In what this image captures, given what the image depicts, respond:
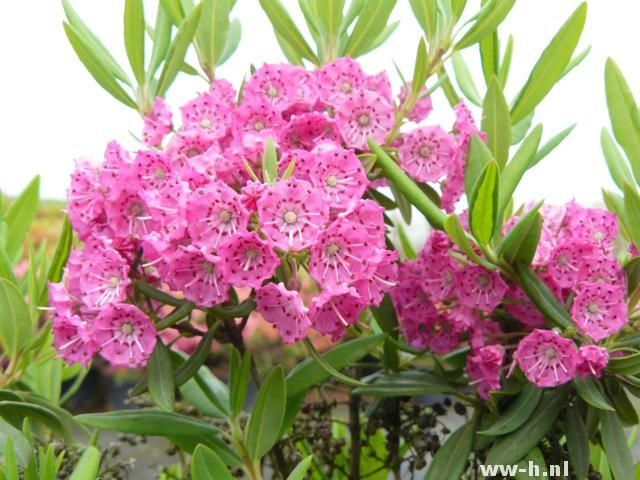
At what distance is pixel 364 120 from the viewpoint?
3.35ft

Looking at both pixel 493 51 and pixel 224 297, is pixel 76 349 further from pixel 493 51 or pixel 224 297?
pixel 493 51

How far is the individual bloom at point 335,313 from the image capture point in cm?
90

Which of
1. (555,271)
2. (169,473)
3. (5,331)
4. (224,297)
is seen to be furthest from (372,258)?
(169,473)

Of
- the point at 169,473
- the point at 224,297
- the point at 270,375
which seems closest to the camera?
the point at 224,297

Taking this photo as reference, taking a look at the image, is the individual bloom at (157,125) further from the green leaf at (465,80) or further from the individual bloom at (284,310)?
the green leaf at (465,80)

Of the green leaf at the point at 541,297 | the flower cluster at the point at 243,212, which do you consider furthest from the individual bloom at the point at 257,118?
the green leaf at the point at 541,297

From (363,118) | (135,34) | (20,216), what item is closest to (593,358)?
(363,118)

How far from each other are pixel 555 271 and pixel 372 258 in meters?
0.27

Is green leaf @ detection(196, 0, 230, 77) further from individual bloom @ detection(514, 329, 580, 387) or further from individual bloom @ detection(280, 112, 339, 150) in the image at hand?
individual bloom @ detection(514, 329, 580, 387)

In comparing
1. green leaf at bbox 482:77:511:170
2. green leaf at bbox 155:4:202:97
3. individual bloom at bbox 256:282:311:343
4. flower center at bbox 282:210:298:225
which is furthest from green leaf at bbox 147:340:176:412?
Answer: green leaf at bbox 482:77:511:170

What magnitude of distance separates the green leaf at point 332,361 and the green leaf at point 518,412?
0.56 feet

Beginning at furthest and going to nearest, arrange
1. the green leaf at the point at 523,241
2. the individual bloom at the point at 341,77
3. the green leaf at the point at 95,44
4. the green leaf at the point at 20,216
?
the green leaf at the point at 20,216 < the green leaf at the point at 95,44 < the individual bloom at the point at 341,77 < the green leaf at the point at 523,241

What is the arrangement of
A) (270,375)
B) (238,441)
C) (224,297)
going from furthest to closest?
(238,441) < (270,375) < (224,297)

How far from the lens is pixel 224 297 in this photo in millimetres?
886
